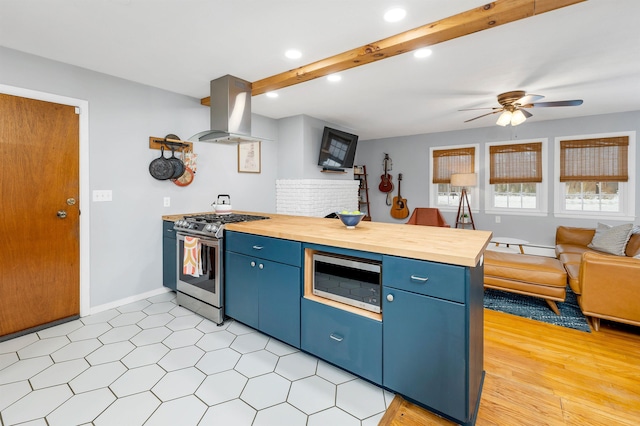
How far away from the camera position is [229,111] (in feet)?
9.55

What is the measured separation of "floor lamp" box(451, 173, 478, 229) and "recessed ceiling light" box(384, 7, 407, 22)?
12.8 ft

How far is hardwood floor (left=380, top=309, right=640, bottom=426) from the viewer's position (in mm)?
1568

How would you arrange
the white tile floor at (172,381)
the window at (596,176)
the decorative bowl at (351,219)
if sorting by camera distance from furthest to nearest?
the window at (596,176) < the decorative bowl at (351,219) < the white tile floor at (172,381)

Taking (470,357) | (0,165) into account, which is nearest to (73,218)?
(0,165)

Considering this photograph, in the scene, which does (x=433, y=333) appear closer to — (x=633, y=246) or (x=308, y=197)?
(x=308, y=197)

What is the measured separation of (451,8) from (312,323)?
7.37 ft

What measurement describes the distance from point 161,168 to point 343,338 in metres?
2.69

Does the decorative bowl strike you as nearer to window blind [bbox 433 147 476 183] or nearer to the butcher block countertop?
the butcher block countertop

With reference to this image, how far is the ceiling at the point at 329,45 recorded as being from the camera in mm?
1897

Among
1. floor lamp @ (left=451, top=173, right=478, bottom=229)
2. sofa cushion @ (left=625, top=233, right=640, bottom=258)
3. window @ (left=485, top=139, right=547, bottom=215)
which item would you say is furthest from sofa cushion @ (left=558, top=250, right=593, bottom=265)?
floor lamp @ (left=451, top=173, right=478, bottom=229)

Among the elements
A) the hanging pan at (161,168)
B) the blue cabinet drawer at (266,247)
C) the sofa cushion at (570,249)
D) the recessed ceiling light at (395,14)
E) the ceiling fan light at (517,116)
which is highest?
the recessed ceiling light at (395,14)

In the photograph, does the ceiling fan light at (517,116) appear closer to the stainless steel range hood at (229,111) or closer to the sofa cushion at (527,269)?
the sofa cushion at (527,269)

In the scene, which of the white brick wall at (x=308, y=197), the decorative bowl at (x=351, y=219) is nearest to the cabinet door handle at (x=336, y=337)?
the decorative bowl at (x=351, y=219)

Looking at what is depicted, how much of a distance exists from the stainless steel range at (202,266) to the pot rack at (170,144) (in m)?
0.98
